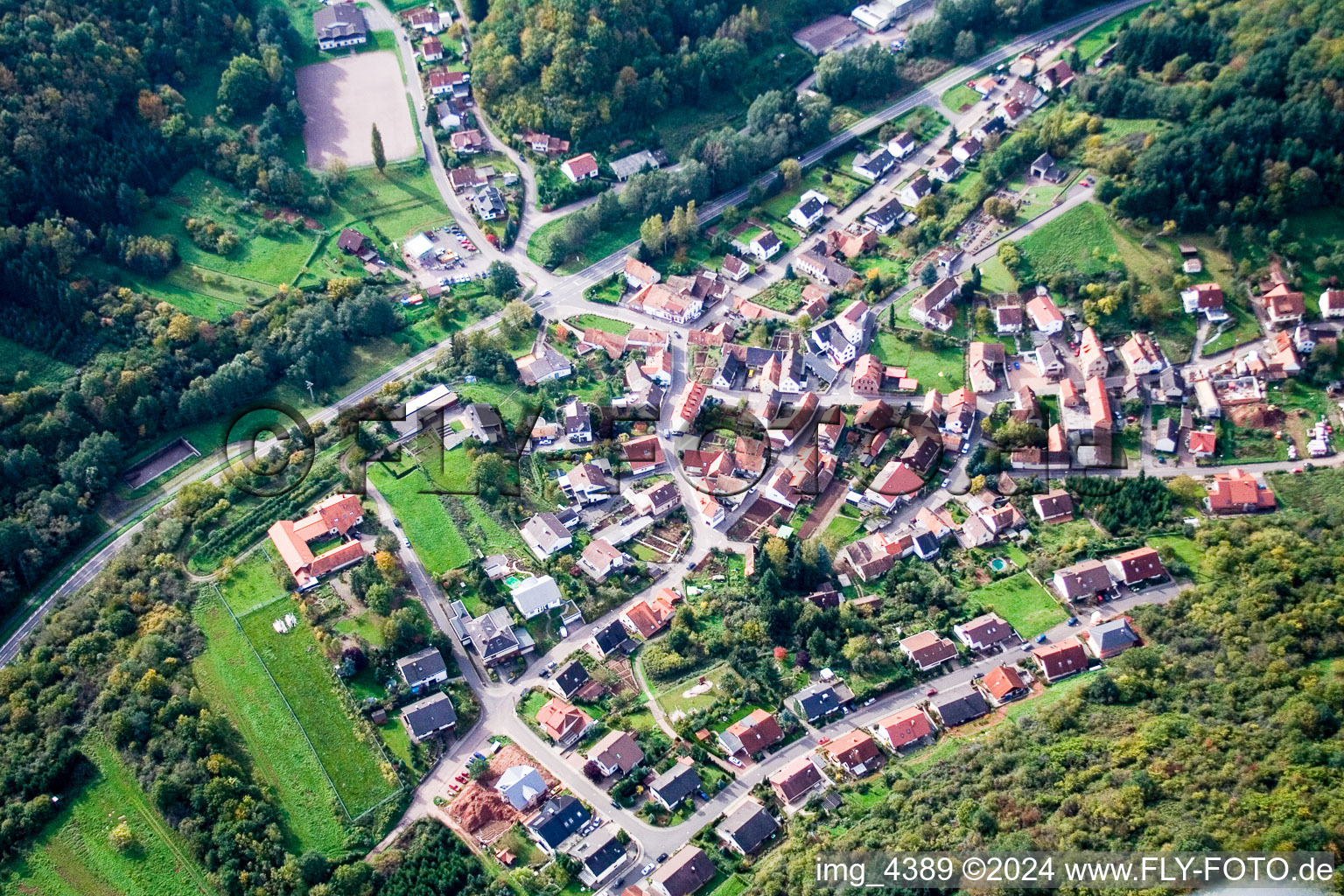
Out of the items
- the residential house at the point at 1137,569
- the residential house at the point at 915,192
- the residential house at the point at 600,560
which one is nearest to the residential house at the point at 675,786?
the residential house at the point at 600,560

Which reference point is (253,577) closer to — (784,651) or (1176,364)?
(784,651)

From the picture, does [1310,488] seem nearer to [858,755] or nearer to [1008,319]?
[1008,319]

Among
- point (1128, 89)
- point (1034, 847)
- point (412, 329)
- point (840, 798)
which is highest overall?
point (1128, 89)

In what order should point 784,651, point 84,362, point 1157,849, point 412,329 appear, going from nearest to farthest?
point 1157,849, point 784,651, point 84,362, point 412,329

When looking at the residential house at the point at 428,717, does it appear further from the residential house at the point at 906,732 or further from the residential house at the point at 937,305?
the residential house at the point at 937,305

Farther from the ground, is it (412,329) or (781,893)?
(412,329)

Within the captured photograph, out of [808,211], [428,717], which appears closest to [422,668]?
[428,717]

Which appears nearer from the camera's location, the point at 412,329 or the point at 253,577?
the point at 253,577

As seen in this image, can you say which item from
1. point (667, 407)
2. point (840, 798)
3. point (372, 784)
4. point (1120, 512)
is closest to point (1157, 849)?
point (840, 798)
